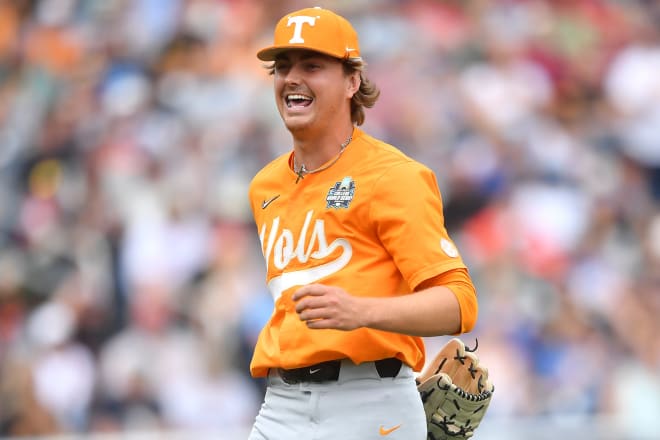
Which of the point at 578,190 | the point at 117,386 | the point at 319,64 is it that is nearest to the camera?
the point at 319,64

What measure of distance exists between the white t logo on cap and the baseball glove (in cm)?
119

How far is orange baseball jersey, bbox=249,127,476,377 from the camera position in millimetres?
3559

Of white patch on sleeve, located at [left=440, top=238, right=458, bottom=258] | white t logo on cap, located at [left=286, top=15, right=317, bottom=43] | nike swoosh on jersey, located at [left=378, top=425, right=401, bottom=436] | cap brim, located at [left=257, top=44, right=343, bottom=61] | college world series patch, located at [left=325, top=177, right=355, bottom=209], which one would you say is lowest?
nike swoosh on jersey, located at [left=378, top=425, right=401, bottom=436]

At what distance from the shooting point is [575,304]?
9.13m

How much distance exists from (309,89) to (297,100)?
59 mm

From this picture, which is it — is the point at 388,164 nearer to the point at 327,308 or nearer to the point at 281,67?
the point at 281,67

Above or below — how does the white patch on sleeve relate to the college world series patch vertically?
below

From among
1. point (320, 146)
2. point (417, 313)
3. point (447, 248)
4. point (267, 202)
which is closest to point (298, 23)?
point (320, 146)

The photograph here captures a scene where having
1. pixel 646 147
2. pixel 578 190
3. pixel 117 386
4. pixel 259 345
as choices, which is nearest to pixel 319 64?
pixel 259 345

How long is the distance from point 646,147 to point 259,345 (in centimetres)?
692

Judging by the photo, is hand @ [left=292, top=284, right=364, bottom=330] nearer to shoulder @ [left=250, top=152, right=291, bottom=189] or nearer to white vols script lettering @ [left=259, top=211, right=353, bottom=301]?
white vols script lettering @ [left=259, top=211, right=353, bottom=301]

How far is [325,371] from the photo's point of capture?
3686 millimetres

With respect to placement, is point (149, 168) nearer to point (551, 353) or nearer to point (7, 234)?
point (7, 234)

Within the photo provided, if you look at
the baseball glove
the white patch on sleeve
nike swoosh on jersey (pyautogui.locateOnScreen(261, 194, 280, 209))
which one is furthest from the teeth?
the baseball glove
